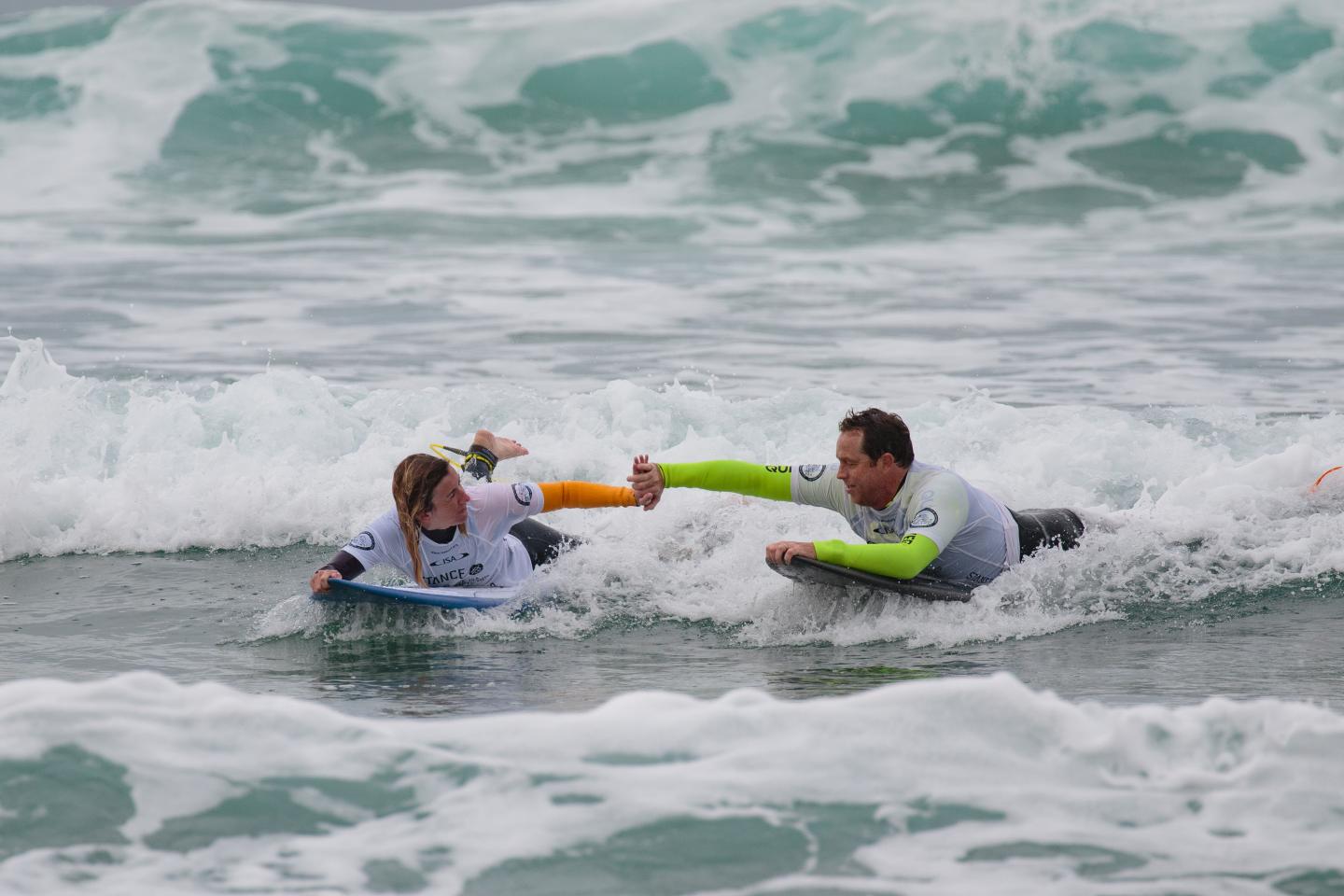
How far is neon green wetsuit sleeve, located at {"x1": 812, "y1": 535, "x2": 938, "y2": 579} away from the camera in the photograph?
740 centimetres

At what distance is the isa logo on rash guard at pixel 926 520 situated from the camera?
7.55 m

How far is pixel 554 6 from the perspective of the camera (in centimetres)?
3191

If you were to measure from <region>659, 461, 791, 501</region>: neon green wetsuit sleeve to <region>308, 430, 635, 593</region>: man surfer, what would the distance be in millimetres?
326

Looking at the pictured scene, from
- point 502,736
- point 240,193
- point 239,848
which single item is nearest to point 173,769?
point 239,848

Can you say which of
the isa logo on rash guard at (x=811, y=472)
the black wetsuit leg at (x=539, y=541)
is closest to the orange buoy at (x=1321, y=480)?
the isa logo on rash guard at (x=811, y=472)

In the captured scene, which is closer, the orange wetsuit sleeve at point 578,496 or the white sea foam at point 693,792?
the white sea foam at point 693,792

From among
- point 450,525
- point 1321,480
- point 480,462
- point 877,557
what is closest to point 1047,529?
point 877,557

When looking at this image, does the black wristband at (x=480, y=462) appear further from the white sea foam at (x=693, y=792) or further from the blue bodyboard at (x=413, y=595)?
the white sea foam at (x=693, y=792)

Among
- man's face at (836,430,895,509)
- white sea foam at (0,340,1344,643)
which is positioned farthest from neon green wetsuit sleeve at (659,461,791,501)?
white sea foam at (0,340,1344,643)

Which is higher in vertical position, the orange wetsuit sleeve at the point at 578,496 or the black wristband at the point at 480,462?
the black wristband at the point at 480,462

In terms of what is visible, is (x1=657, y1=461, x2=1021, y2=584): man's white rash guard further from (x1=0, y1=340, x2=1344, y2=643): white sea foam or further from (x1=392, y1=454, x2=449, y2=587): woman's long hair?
(x1=392, y1=454, x2=449, y2=587): woman's long hair

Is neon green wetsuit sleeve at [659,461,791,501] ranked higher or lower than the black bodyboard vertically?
higher

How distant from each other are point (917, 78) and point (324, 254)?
1256 cm

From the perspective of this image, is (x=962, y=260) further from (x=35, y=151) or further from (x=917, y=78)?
(x=35, y=151)
